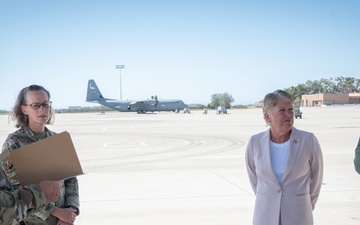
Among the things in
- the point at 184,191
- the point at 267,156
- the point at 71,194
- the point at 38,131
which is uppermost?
the point at 38,131

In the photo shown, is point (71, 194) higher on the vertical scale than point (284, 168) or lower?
lower

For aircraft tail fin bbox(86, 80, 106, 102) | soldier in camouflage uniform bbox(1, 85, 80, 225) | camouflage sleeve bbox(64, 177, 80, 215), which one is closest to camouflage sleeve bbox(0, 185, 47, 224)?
soldier in camouflage uniform bbox(1, 85, 80, 225)

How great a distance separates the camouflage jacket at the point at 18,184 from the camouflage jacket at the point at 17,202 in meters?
0.72

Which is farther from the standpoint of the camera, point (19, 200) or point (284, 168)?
point (284, 168)

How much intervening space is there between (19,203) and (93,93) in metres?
89.1

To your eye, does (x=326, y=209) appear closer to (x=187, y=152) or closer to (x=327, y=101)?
Answer: (x=187, y=152)

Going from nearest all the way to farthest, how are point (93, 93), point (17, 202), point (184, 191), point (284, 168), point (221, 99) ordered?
point (17, 202), point (284, 168), point (184, 191), point (93, 93), point (221, 99)

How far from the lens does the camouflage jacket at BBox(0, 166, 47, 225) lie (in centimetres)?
214

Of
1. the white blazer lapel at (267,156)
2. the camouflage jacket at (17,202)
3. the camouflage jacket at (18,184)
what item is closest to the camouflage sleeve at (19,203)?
the camouflage jacket at (17,202)

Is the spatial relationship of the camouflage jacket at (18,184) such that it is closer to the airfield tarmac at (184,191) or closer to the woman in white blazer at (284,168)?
the woman in white blazer at (284,168)

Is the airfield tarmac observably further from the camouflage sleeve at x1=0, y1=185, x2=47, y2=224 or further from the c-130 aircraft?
the c-130 aircraft

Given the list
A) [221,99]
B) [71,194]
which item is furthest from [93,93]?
[71,194]

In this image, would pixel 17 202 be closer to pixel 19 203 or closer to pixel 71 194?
pixel 19 203

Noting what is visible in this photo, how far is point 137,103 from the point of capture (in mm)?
83875
